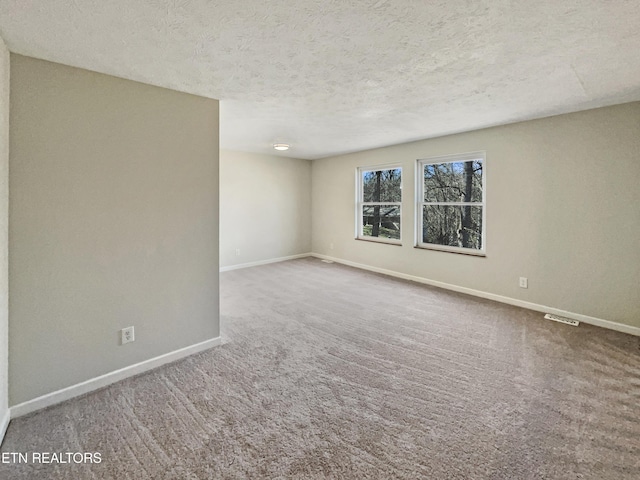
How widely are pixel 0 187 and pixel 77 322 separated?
96 cm

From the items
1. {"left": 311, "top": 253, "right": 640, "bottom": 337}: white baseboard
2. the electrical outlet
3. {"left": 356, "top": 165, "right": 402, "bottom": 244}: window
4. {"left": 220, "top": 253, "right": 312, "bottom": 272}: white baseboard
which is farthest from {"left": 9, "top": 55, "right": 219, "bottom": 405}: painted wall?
{"left": 356, "top": 165, "right": 402, "bottom": 244}: window

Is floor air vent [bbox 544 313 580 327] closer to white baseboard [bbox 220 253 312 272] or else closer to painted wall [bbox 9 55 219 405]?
painted wall [bbox 9 55 219 405]

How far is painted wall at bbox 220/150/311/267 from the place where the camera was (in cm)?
580

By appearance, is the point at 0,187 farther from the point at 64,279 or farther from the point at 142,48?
the point at 142,48

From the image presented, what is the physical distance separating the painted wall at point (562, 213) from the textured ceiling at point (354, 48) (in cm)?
40

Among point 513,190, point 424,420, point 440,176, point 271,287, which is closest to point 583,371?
point 424,420

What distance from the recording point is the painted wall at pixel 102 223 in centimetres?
193

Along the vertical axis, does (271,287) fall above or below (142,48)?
below

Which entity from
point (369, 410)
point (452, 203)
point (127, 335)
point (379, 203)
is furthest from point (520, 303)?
point (127, 335)

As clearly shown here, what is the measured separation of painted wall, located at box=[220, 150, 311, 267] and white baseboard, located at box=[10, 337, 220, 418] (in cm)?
321

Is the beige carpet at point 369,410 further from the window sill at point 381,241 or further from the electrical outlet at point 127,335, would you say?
the window sill at point 381,241

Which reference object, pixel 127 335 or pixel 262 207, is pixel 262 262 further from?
pixel 127 335

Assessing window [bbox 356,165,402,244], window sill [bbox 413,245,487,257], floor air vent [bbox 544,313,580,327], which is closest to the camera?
floor air vent [bbox 544,313,580,327]

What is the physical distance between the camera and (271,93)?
2678 millimetres
